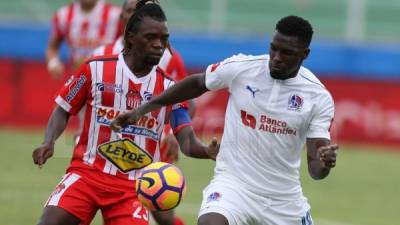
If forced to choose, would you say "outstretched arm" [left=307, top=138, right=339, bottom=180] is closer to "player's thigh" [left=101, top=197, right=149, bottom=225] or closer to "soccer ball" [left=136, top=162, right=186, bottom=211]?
"soccer ball" [left=136, top=162, right=186, bottom=211]

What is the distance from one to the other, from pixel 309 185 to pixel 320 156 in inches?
374

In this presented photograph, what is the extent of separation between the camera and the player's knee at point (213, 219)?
775 cm

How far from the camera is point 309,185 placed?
55.5ft

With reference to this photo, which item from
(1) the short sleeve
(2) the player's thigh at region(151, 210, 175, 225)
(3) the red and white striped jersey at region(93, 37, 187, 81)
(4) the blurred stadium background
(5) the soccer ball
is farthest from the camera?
(4) the blurred stadium background

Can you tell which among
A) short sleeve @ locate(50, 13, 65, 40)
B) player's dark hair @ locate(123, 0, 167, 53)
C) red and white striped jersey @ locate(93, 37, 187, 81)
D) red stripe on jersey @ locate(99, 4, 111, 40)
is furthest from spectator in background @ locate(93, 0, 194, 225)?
red stripe on jersey @ locate(99, 4, 111, 40)

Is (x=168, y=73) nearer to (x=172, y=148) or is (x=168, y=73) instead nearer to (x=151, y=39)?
(x=172, y=148)

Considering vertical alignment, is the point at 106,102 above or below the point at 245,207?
above

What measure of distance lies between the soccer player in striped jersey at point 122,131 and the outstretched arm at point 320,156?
0.77 m

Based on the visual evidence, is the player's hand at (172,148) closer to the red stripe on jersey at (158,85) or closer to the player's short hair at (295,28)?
the red stripe on jersey at (158,85)

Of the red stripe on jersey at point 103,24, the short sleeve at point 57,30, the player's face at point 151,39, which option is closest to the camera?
the player's face at point 151,39

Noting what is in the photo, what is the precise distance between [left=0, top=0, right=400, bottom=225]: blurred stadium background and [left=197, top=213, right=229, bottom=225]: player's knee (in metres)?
7.99

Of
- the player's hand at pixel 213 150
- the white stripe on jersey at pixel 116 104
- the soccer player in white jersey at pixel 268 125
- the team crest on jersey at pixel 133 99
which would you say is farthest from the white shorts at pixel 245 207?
the team crest on jersey at pixel 133 99

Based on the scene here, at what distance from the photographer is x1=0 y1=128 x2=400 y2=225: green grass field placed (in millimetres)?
13344

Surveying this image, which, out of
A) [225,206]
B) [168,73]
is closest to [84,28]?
[168,73]
